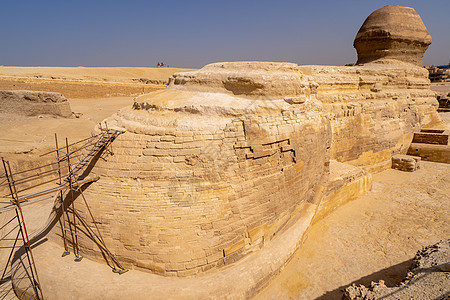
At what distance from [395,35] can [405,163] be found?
5885mm

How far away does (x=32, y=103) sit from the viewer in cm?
1226

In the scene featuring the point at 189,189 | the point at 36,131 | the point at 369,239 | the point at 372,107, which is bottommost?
the point at 369,239

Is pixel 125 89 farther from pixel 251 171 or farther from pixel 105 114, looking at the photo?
pixel 251 171

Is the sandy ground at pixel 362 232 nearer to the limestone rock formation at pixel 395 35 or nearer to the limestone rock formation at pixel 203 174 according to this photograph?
the limestone rock formation at pixel 203 174

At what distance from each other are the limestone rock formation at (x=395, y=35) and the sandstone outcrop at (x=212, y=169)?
8202mm

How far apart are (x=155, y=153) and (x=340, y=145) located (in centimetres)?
689

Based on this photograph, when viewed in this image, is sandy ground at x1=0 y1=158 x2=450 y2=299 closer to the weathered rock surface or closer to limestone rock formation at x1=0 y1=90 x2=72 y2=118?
the weathered rock surface

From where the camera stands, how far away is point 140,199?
13.7 ft

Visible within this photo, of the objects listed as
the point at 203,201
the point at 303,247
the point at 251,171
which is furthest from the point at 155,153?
the point at 303,247

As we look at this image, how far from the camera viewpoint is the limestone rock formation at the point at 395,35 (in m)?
11.7

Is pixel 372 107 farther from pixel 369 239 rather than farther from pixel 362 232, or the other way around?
pixel 369 239

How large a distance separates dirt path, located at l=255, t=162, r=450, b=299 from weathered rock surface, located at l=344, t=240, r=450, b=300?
1078 millimetres

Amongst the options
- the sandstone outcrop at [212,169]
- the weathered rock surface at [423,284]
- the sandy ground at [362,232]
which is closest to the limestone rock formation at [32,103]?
the sandy ground at [362,232]

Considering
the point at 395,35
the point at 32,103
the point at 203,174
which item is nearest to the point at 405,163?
the point at 395,35
